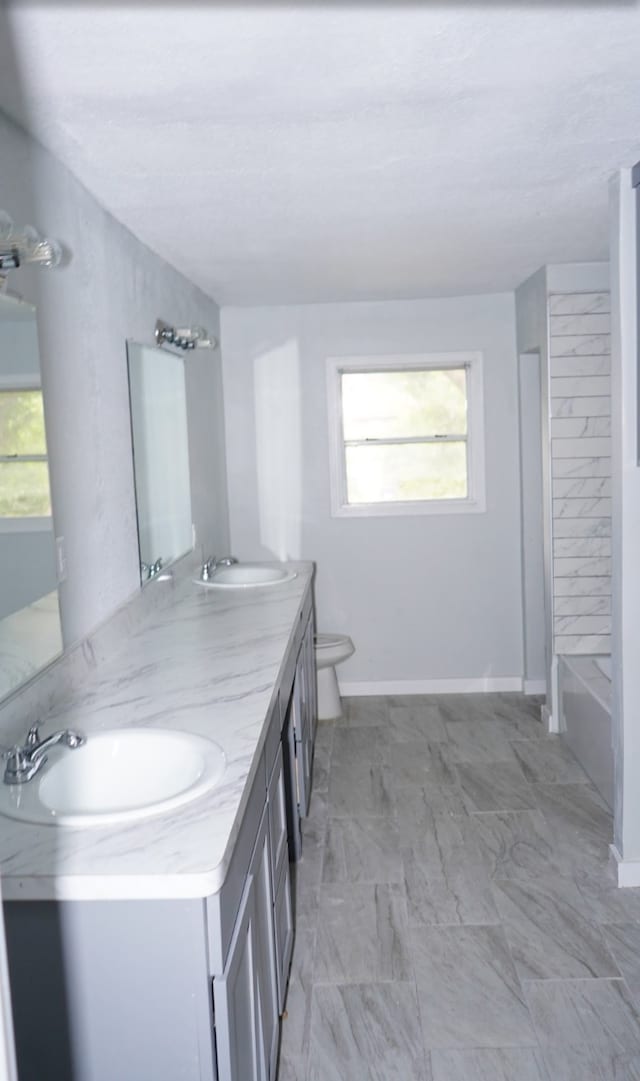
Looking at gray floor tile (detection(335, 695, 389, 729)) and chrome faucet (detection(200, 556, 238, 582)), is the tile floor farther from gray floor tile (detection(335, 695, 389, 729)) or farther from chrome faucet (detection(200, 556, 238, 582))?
chrome faucet (detection(200, 556, 238, 582))

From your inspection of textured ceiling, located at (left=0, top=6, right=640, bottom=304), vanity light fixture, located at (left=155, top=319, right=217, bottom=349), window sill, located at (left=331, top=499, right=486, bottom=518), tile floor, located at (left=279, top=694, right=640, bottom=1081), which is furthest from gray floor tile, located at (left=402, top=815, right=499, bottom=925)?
textured ceiling, located at (left=0, top=6, right=640, bottom=304)

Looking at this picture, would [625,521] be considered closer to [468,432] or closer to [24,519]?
[24,519]

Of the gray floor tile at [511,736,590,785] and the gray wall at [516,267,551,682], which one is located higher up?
the gray wall at [516,267,551,682]

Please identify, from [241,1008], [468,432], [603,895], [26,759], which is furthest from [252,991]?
[468,432]

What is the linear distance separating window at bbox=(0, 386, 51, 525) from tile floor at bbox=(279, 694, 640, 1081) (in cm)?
150

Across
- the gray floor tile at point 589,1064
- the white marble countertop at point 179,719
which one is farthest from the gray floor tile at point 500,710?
the gray floor tile at point 589,1064

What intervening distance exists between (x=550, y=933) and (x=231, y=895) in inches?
62.1

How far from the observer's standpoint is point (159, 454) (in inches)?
138

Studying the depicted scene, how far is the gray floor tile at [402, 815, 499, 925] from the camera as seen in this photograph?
2895 mm

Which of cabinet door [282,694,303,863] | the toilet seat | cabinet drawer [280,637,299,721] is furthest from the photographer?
the toilet seat

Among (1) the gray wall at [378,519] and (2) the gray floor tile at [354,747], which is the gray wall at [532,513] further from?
(2) the gray floor tile at [354,747]

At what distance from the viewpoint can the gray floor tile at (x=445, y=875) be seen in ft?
9.50

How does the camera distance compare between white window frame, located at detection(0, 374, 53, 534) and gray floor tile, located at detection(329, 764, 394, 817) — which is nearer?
white window frame, located at detection(0, 374, 53, 534)

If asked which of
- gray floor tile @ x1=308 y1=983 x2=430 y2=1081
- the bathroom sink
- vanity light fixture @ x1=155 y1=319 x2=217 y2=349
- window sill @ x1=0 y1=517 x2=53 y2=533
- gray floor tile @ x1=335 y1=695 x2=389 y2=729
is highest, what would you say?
vanity light fixture @ x1=155 y1=319 x2=217 y2=349
